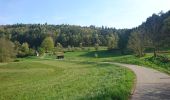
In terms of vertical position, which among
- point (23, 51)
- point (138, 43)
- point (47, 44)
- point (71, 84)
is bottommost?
point (71, 84)

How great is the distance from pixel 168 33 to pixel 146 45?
3115 cm

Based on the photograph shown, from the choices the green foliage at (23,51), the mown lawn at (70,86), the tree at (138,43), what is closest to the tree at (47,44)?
the green foliage at (23,51)

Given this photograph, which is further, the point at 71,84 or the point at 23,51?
the point at 23,51

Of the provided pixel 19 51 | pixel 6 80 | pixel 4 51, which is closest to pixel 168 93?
pixel 6 80

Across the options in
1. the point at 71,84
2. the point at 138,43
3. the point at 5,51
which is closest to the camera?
the point at 71,84

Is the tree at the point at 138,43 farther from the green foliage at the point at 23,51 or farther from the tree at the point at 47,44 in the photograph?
the tree at the point at 47,44

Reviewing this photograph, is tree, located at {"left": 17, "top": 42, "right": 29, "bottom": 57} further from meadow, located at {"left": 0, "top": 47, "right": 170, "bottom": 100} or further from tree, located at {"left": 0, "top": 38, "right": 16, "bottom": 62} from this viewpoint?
meadow, located at {"left": 0, "top": 47, "right": 170, "bottom": 100}

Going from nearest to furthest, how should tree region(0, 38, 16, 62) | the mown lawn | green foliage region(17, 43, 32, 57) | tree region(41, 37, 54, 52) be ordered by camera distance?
the mown lawn < tree region(0, 38, 16, 62) < green foliage region(17, 43, 32, 57) < tree region(41, 37, 54, 52)

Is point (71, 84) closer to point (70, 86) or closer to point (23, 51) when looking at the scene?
point (70, 86)

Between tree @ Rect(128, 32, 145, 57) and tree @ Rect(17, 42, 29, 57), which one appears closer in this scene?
tree @ Rect(128, 32, 145, 57)

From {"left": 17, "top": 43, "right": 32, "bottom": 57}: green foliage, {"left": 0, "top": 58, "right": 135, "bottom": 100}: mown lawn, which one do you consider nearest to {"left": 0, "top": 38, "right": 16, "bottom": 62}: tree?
{"left": 17, "top": 43, "right": 32, "bottom": 57}: green foliage

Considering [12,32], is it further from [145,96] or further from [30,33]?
[145,96]

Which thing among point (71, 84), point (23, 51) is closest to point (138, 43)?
point (71, 84)

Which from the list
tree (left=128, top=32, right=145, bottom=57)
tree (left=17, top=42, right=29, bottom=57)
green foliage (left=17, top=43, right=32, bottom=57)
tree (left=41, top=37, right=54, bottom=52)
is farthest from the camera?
tree (left=41, top=37, right=54, bottom=52)
